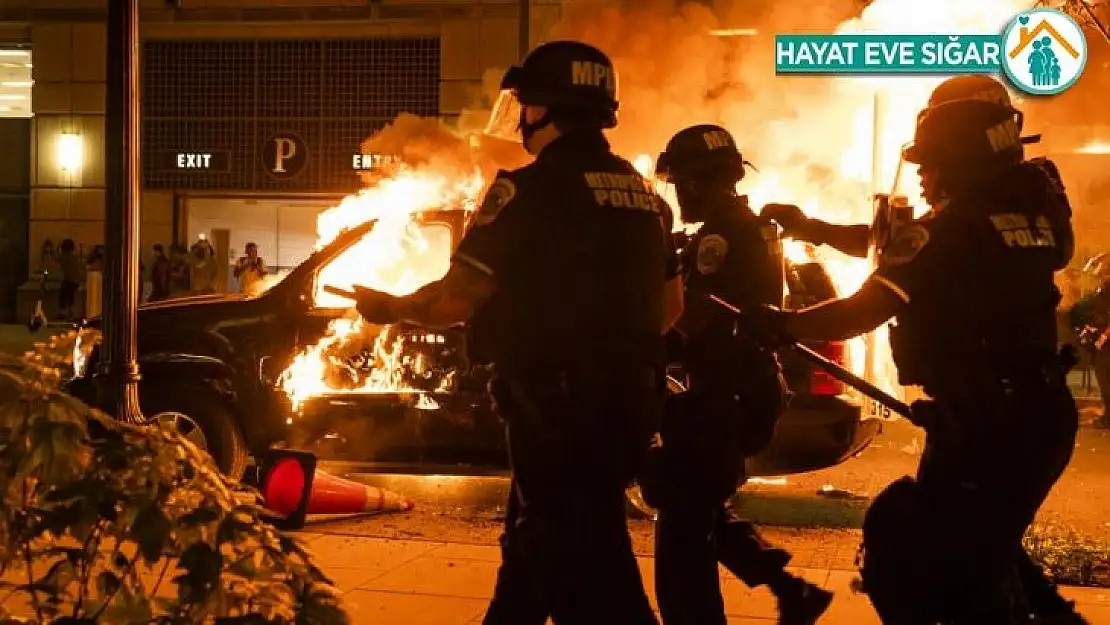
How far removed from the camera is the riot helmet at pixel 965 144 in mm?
3896

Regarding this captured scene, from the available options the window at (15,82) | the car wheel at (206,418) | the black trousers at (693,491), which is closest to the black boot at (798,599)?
the black trousers at (693,491)

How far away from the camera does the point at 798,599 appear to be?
4641mm

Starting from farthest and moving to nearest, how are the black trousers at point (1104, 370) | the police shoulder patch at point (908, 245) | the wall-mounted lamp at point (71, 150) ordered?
the wall-mounted lamp at point (71, 150), the black trousers at point (1104, 370), the police shoulder patch at point (908, 245)

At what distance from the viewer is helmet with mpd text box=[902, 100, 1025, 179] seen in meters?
3.90

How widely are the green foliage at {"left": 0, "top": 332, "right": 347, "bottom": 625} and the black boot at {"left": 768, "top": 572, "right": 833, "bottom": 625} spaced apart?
213 centimetres

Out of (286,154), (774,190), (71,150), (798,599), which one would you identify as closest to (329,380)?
(798,599)

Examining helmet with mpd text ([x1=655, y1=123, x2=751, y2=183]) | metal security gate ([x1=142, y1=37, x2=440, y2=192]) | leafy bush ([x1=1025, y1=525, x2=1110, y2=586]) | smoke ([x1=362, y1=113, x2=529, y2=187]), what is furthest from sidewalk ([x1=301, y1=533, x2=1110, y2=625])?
metal security gate ([x1=142, y1=37, x2=440, y2=192])

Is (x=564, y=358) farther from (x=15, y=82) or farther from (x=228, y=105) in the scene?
(x=15, y=82)

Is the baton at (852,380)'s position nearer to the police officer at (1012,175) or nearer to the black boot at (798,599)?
the police officer at (1012,175)

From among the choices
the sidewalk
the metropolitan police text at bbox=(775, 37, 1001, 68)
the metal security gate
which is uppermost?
the metal security gate

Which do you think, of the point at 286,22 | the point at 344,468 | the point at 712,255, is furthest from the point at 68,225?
the point at 712,255

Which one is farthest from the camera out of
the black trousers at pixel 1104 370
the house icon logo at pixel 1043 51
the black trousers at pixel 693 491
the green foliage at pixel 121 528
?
the black trousers at pixel 1104 370

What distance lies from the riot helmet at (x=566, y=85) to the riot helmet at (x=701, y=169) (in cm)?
92

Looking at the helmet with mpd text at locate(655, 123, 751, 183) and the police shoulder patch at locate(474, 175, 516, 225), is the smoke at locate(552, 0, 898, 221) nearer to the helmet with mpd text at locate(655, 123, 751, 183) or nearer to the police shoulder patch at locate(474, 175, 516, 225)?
the helmet with mpd text at locate(655, 123, 751, 183)
